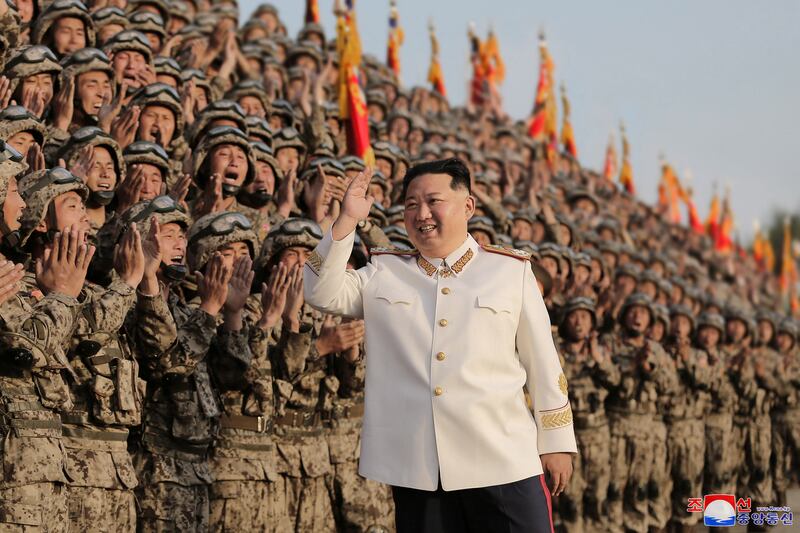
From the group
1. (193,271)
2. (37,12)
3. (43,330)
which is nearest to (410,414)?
(43,330)

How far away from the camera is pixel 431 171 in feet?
16.1

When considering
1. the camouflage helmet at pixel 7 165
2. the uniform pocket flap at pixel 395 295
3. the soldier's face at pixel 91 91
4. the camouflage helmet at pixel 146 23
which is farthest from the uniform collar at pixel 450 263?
the camouflage helmet at pixel 146 23

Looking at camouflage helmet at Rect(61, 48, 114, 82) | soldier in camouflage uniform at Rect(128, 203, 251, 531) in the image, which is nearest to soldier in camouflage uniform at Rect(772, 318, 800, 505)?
camouflage helmet at Rect(61, 48, 114, 82)

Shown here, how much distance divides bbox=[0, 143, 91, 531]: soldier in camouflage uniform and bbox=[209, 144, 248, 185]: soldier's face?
333cm

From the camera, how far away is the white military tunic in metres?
4.60

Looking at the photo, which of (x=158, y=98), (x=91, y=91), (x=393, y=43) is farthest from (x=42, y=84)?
(x=393, y=43)

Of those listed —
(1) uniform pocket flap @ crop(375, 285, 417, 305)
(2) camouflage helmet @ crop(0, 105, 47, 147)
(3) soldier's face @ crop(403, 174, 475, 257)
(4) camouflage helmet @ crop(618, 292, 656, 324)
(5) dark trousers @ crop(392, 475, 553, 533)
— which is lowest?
(5) dark trousers @ crop(392, 475, 553, 533)

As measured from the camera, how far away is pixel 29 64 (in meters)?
8.26

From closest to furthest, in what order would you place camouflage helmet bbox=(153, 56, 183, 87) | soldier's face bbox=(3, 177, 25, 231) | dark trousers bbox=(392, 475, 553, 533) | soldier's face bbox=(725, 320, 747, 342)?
dark trousers bbox=(392, 475, 553, 533)
soldier's face bbox=(3, 177, 25, 231)
camouflage helmet bbox=(153, 56, 183, 87)
soldier's face bbox=(725, 320, 747, 342)

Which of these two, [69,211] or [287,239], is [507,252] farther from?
[287,239]

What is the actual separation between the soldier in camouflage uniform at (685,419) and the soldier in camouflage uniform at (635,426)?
0.53 m

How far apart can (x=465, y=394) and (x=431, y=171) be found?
0.96 metres

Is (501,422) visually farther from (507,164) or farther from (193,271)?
(507,164)

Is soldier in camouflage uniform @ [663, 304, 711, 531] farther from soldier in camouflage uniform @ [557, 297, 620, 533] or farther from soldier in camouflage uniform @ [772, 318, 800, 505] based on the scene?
soldier in camouflage uniform @ [772, 318, 800, 505]
